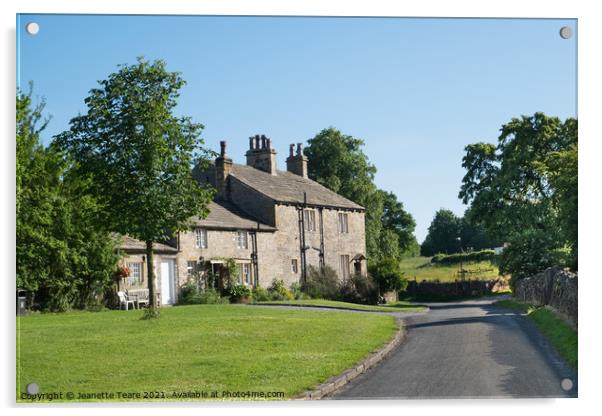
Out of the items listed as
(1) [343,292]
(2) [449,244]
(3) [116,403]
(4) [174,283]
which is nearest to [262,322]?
(2) [449,244]

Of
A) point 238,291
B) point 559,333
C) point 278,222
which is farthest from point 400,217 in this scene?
point 278,222

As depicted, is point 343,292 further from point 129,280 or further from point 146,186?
point 146,186

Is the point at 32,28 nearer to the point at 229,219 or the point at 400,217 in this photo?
the point at 400,217

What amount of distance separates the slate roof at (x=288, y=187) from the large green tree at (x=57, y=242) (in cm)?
1174

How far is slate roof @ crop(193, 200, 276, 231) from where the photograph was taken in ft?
116

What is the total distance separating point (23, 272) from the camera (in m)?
24.6

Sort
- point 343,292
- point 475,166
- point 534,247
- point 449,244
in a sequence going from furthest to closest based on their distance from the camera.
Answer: point 343,292 < point 534,247 < point 449,244 < point 475,166

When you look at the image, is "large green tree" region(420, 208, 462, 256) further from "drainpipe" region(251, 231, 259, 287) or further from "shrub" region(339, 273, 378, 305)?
"drainpipe" region(251, 231, 259, 287)

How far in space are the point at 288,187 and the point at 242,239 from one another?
3.99m

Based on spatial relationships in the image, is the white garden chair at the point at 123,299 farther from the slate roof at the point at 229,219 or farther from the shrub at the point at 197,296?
the slate roof at the point at 229,219

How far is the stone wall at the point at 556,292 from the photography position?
1380 cm

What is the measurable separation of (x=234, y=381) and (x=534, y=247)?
21.0m

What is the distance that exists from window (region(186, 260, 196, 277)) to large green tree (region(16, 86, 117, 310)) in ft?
19.1

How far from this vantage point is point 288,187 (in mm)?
39094
